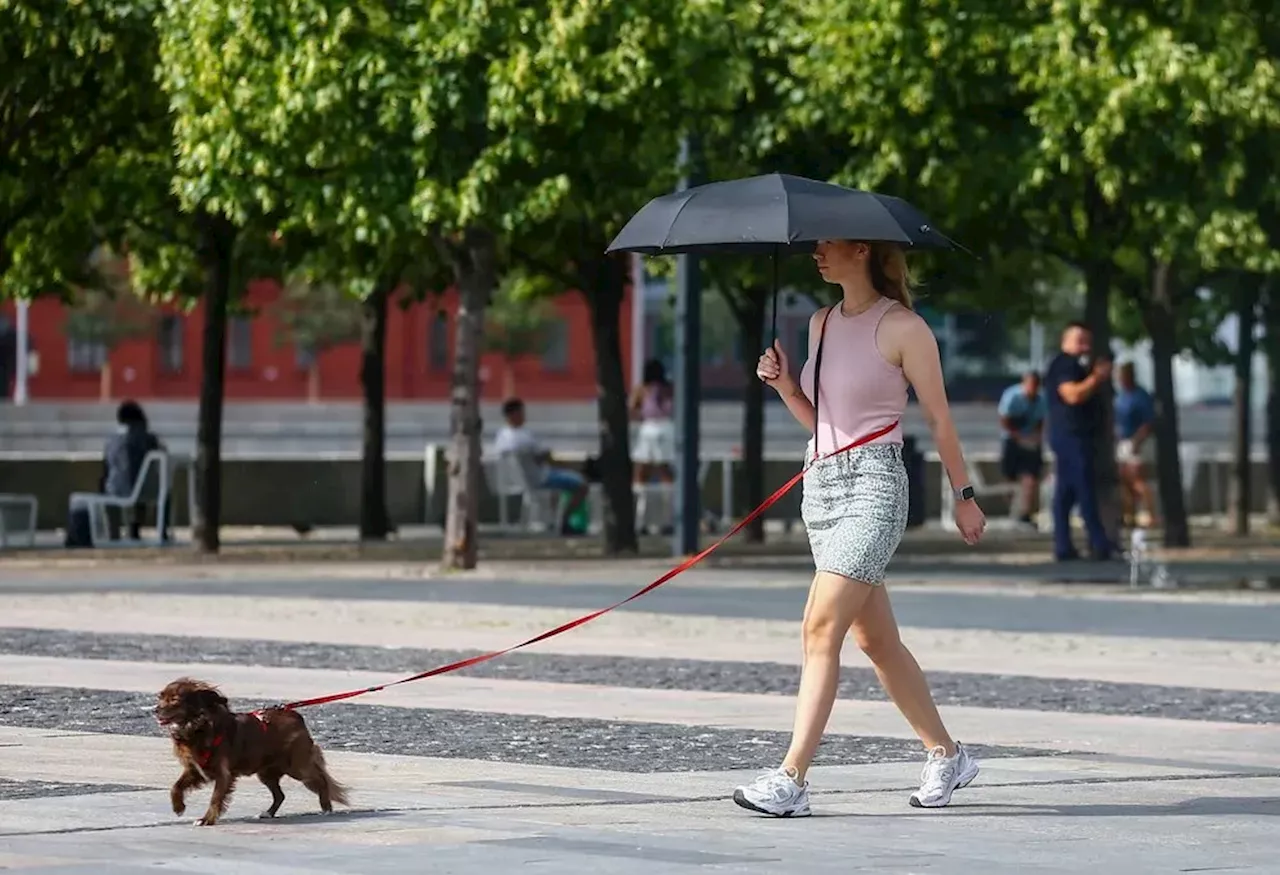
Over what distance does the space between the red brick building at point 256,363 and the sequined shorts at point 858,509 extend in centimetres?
7172

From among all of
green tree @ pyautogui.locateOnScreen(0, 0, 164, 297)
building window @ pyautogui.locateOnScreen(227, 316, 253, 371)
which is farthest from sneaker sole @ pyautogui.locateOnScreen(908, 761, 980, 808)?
building window @ pyautogui.locateOnScreen(227, 316, 253, 371)

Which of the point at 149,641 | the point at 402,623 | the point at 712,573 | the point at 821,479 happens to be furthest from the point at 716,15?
the point at 821,479

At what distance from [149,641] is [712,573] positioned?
7.72m

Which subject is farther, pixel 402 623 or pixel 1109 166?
pixel 1109 166

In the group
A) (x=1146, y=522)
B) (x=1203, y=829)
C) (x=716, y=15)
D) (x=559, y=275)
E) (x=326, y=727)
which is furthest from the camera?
(x=1146, y=522)

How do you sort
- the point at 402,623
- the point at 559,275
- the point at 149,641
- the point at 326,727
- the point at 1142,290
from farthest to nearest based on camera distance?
1. the point at 1142,290
2. the point at 559,275
3. the point at 402,623
4. the point at 149,641
5. the point at 326,727

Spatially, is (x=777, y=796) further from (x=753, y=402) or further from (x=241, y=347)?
(x=241, y=347)

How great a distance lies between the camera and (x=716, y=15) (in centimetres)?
2097

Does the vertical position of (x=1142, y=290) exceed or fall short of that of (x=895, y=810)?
it exceeds it

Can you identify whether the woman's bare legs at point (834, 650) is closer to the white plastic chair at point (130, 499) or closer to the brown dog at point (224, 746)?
the brown dog at point (224, 746)

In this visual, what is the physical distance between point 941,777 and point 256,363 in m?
77.3

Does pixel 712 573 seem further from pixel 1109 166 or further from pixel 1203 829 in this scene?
pixel 1203 829

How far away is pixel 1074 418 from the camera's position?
23.0 metres

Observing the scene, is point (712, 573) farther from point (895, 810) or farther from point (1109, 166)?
point (895, 810)
